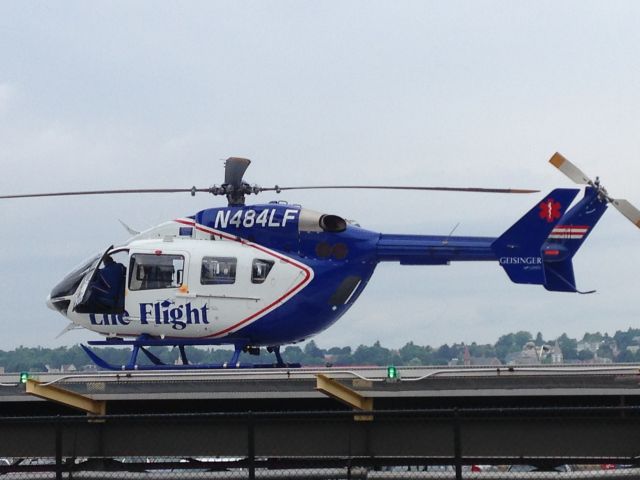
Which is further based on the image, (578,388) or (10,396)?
(10,396)

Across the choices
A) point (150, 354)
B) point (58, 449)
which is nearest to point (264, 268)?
point (150, 354)

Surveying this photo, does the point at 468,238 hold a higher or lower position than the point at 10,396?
higher

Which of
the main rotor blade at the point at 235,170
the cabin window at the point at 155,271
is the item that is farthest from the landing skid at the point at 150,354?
the main rotor blade at the point at 235,170

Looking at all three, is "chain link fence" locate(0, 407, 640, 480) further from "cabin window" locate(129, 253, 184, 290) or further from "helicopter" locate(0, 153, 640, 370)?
"cabin window" locate(129, 253, 184, 290)

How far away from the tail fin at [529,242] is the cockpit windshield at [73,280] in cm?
808

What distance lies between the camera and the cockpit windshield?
77.2 ft

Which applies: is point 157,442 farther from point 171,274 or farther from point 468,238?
point 468,238

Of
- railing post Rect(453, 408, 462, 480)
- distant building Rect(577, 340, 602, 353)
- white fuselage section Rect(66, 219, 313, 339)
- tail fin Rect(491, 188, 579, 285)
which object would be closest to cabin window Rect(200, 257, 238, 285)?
white fuselage section Rect(66, 219, 313, 339)

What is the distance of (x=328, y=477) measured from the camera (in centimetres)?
1462

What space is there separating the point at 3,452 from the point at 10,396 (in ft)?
2.68

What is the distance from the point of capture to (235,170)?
77.0ft

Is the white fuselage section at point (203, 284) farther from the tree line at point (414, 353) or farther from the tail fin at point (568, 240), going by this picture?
the tree line at point (414, 353)

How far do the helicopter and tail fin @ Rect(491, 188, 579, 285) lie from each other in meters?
0.02

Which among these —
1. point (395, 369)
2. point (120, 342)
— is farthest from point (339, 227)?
point (395, 369)
